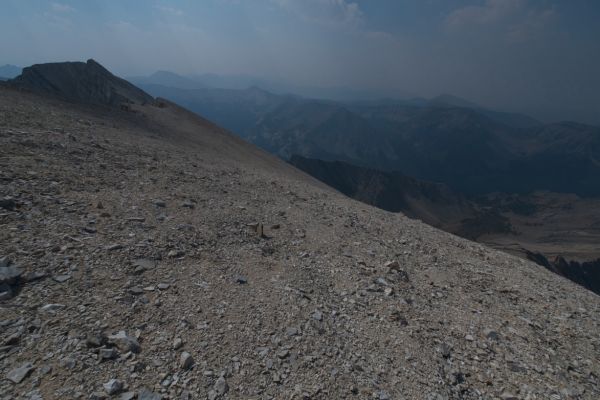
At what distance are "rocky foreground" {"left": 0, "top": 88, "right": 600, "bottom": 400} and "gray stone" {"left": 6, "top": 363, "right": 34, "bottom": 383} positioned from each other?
19 mm

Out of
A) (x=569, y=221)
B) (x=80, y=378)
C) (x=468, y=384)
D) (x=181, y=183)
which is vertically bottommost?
(x=569, y=221)

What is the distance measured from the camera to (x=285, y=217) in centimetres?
1218

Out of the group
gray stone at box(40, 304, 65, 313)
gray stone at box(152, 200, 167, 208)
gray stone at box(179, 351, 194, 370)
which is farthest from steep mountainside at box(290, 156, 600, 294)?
gray stone at box(40, 304, 65, 313)

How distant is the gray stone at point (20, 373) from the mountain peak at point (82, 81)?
53096 millimetres

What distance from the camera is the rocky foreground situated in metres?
4.86

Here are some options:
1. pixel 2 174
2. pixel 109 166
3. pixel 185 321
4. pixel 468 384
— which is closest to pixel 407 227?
pixel 468 384

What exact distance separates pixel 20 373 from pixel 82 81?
214 ft

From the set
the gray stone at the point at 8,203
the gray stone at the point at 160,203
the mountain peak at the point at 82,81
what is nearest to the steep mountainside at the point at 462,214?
the mountain peak at the point at 82,81

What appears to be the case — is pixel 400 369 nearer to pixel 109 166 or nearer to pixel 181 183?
pixel 181 183

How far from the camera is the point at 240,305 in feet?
21.5

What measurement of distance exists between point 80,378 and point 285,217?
8381 millimetres

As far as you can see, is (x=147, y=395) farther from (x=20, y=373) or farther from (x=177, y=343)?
(x=20, y=373)

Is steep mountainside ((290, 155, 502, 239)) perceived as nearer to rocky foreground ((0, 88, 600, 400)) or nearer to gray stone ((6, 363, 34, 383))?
rocky foreground ((0, 88, 600, 400))

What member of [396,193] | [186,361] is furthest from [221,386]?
[396,193]
